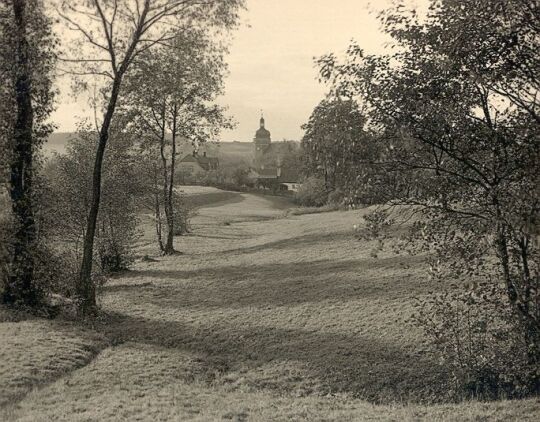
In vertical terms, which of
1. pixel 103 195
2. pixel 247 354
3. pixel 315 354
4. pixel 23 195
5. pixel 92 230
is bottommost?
pixel 247 354

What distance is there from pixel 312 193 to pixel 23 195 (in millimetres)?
82156

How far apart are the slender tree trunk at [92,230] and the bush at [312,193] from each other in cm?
7288

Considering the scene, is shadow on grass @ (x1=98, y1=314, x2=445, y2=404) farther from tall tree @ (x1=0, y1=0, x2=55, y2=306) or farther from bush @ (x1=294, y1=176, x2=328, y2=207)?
bush @ (x1=294, y1=176, x2=328, y2=207)

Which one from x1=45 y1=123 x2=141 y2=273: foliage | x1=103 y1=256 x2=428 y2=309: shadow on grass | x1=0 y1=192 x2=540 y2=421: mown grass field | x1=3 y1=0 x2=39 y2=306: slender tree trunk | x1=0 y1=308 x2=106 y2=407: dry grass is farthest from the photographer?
x1=45 y1=123 x2=141 y2=273: foliage

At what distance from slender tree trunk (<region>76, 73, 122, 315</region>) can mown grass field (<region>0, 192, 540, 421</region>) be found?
4.42ft

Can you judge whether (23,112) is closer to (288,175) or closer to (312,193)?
(312,193)

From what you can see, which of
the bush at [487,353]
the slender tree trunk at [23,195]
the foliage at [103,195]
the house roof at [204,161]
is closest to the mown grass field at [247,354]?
the bush at [487,353]

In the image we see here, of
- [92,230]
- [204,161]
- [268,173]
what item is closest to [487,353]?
[92,230]

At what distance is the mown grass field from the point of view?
46.8 ft

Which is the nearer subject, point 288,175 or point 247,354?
point 247,354

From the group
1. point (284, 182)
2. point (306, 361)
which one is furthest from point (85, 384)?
point (284, 182)

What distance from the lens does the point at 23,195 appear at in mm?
24438

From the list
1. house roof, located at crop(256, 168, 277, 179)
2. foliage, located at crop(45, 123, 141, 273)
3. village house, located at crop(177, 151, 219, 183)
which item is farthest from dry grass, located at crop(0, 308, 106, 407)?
house roof, located at crop(256, 168, 277, 179)

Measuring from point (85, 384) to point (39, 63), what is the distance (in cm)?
1458
